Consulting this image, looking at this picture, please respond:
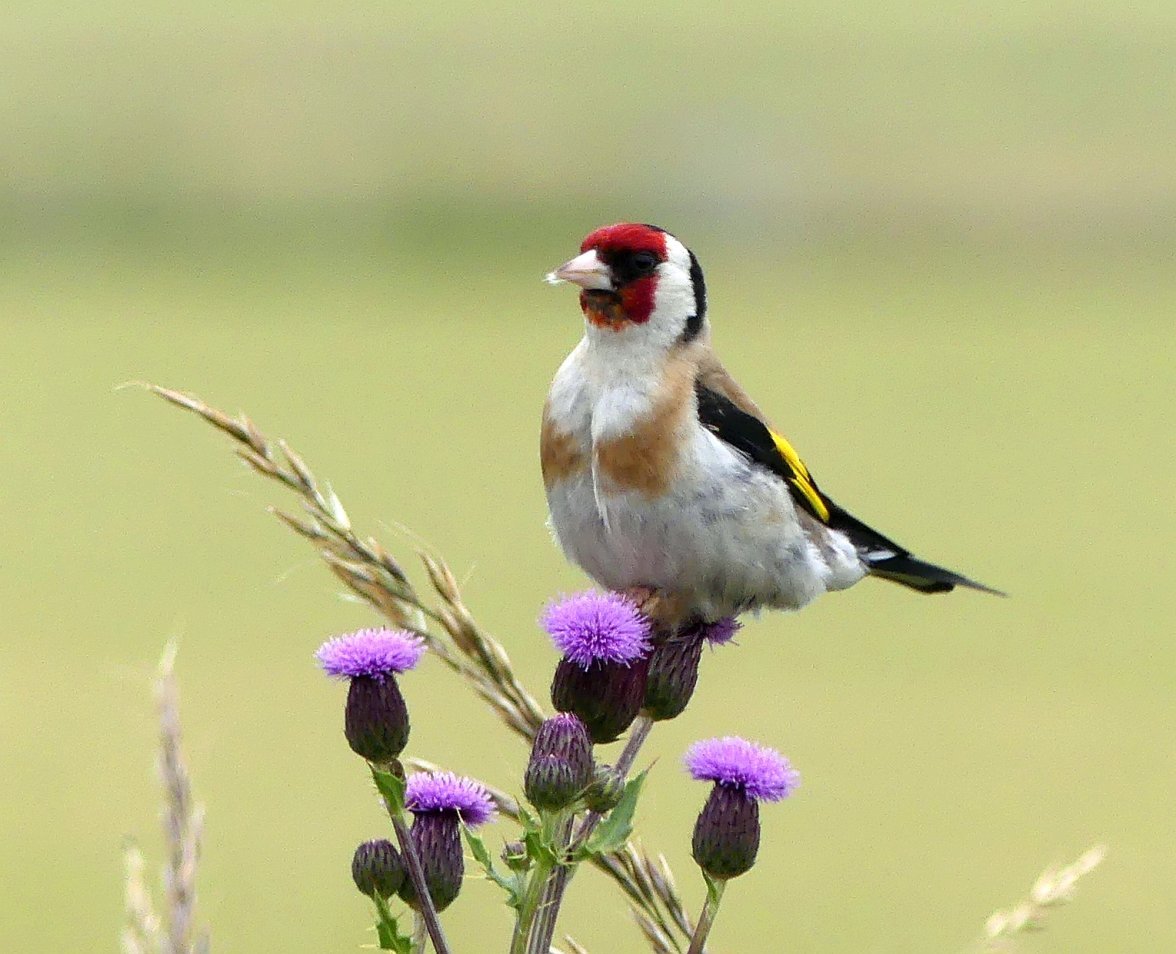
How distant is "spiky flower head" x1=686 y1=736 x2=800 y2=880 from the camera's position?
1.52 m

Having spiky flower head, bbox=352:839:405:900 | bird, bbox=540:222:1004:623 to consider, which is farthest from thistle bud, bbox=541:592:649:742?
bird, bbox=540:222:1004:623

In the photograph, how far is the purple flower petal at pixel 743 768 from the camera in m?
1.56

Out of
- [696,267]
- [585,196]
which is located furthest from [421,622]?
[585,196]

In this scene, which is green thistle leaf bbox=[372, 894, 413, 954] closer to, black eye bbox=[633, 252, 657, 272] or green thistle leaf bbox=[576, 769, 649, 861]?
green thistle leaf bbox=[576, 769, 649, 861]

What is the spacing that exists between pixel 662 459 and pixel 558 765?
0.84 metres

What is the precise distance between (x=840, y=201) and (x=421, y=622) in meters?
18.5

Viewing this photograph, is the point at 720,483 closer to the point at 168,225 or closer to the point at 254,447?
the point at 254,447

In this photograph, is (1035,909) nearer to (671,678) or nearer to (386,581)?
(671,678)

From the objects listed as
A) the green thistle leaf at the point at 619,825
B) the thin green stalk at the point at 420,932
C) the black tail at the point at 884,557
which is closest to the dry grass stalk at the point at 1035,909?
the green thistle leaf at the point at 619,825

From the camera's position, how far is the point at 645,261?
2189mm

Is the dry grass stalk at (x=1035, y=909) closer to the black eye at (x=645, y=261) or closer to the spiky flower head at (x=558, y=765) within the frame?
the spiky flower head at (x=558, y=765)

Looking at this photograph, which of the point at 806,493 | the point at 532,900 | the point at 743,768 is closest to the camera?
the point at 532,900

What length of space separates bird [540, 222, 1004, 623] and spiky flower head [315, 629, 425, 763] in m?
0.55

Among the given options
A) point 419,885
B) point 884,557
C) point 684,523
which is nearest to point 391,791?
point 419,885
